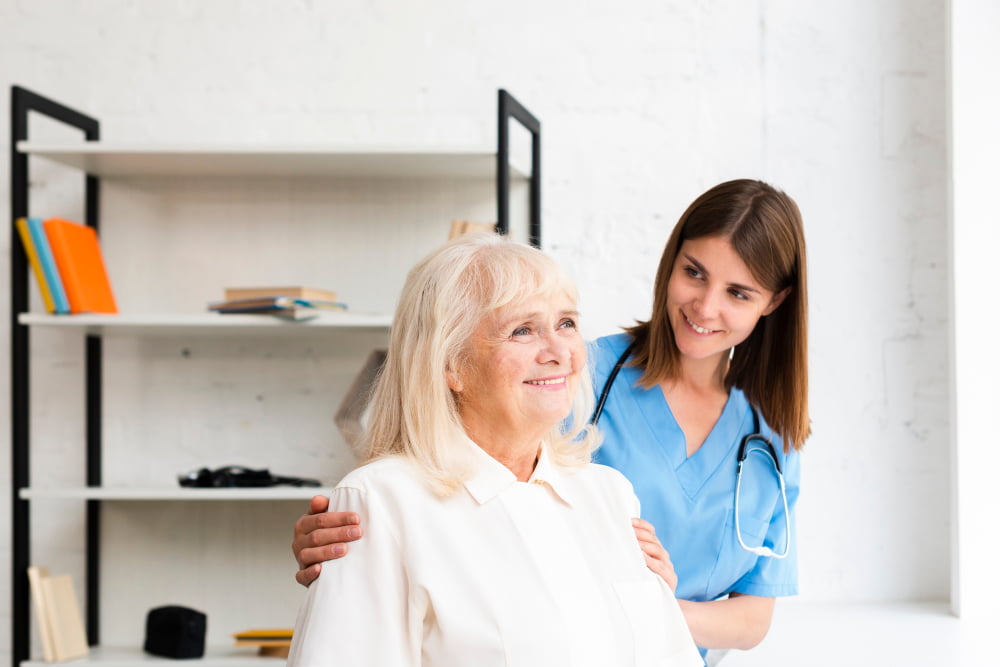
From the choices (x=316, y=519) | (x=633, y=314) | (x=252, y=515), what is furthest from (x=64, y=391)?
(x=316, y=519)

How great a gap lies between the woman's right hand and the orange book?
138 cm

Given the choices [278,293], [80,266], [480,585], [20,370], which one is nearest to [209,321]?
[278,293]

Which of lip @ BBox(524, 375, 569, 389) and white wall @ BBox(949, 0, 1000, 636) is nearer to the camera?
lip @ BBox(524, 375, 569, 389)

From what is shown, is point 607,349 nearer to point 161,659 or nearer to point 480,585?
point 480,585

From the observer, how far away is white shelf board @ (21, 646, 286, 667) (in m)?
2.28

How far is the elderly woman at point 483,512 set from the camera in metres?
1.02

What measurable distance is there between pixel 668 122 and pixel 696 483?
48.9 inches

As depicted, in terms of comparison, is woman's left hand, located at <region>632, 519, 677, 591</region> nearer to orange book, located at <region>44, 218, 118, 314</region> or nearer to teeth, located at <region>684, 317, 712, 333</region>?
teeth, located at <region>684, 317, 712, 333</region>

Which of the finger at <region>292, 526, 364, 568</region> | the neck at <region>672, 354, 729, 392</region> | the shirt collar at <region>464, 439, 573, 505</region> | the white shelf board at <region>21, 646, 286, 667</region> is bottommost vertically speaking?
→ the white shelf board at <region>21, 646, 286, 667</region>

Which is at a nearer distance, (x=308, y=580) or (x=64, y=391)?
(x=308, y=580)

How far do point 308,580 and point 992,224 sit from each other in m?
1.97

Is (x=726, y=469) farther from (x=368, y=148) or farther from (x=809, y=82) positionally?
(x=809, y=82)

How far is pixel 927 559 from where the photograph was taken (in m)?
2.50

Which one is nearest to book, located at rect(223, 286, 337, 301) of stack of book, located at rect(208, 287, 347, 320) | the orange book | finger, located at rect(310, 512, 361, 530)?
stack of book, located at rect(208, 287, 347, 320)
